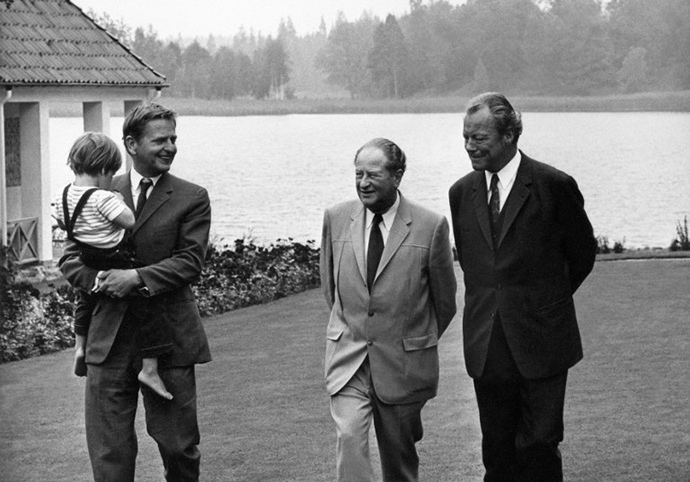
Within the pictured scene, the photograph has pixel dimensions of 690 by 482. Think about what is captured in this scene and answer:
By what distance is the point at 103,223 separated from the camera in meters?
5.29

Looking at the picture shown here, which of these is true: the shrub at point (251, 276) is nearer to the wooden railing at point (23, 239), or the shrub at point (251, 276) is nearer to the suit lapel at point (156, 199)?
the wooden railing at point (23, 239)

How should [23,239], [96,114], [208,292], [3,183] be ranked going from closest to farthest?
[208,292], [3,183], [23,239], [96,114]

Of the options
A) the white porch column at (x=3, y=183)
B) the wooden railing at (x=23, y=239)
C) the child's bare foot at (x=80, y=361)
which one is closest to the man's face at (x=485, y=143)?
the child's bare foot at (x=80, y=361)

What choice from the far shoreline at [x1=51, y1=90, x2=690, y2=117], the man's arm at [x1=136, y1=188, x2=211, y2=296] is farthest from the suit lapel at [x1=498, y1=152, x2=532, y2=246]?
the far shoreline at [x1=51, y1=90, x2=690, y2=117]

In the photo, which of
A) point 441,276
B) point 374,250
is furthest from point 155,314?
point 441,276

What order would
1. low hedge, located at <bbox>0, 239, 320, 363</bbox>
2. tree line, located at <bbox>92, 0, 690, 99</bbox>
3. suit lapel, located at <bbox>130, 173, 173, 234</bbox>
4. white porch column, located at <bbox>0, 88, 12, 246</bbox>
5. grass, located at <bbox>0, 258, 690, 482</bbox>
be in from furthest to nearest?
tree line, located at <bbox>92, 0, 690, 99</bbox>, white porch column, located at <bbox>0, 88, 12, 246</bbox>, low hedge, located at <bbox>0, 239, 320, 363</bbox>, grass, located at <bbox>0, 258, 690, 482</bbox>, suit lapel, located at <bbox>130, 173, 173, 234</bbox>

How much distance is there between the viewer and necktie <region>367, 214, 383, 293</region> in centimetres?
566

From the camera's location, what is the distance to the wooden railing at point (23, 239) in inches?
735

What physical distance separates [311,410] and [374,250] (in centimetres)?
402

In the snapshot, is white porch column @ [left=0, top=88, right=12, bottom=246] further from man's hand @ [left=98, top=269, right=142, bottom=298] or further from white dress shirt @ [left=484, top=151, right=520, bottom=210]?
white dress shirt @ [left=484, top=151, right=520, bottom=210]

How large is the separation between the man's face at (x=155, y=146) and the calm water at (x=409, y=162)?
21535 millimetres

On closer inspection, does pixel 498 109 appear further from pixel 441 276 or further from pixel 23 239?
pixel 23 239

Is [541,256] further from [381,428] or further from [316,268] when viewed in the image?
[316,268]

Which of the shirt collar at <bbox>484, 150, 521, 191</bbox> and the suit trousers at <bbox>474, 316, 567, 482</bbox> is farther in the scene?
the shirt collar at <bbox>484, 150, 521, 191</bbox>
